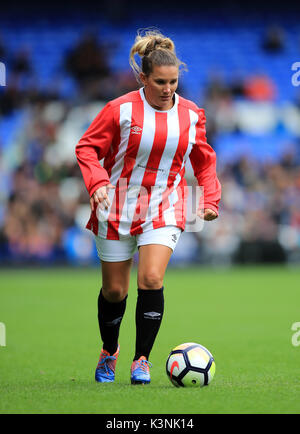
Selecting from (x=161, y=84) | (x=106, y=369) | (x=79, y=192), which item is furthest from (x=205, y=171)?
(x=79, y=192)

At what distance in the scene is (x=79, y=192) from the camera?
53.6ft

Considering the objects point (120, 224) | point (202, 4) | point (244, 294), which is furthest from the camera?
point (202, 4)

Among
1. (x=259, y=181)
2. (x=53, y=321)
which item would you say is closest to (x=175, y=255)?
(x=259, y=181)

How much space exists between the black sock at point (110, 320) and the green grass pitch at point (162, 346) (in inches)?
10.5

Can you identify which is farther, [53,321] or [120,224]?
[53,321]

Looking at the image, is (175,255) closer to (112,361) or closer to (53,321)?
(53,321)

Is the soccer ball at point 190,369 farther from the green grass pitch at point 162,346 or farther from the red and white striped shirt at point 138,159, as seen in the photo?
the red and white striped shirt at point 138,159

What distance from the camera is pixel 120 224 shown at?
189 inches

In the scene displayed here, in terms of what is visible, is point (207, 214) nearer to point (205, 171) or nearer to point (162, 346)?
point (205, 171)

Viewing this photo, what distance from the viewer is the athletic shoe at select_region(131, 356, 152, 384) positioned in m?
4.61

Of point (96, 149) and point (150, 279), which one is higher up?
point (96, 149)

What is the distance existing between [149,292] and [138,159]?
2.79ft

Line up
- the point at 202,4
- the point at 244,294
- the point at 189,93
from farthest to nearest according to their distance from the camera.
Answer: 1. the point at 202,4
2. the point at 189,93
3. the point at 244,294

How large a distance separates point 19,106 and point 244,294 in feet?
30.6
